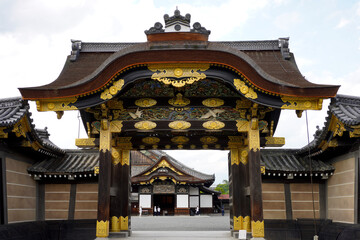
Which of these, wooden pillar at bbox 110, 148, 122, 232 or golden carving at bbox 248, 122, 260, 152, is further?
wooden pillar at bbox 110, 148, 122, 232

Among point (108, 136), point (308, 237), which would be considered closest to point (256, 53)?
point (108, 136)

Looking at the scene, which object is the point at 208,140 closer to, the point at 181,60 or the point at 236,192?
the point at 236,192

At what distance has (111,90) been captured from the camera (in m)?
8.73

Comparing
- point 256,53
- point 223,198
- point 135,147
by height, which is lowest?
point 223,198

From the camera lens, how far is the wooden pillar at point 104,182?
345 inches

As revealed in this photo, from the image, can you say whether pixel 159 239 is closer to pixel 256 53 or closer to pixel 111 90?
pixel 111 90

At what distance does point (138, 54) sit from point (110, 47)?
3.62 metres

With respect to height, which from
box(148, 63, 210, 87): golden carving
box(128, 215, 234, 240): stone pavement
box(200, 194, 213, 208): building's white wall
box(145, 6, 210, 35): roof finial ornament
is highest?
box(145, 6, 210, 35): roof finial ornament

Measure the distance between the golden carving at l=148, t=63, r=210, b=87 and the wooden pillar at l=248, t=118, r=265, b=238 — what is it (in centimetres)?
204

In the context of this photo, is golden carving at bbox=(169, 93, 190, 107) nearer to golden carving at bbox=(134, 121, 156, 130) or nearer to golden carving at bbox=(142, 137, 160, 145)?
golden carving at bbox=(134, 121, 156, 130)

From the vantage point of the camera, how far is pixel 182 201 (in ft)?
113

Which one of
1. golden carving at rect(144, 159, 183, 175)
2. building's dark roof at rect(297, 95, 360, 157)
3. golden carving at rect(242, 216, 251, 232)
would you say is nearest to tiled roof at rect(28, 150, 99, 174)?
golden carving at rect(242, 216, 251, 232)

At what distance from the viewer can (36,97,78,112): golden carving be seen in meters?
8.88

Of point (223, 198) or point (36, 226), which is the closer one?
point (36, 226)
